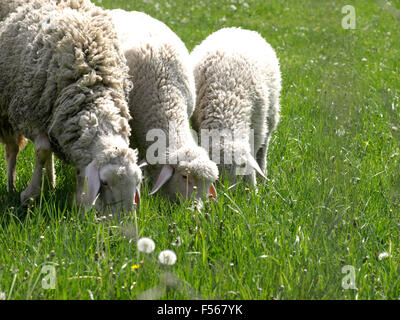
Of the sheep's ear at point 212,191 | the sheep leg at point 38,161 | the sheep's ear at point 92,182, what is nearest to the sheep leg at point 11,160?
the sheep leg at point 38,161

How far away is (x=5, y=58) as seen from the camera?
4.47m

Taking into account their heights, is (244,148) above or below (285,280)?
above

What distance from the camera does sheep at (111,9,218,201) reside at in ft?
14.5

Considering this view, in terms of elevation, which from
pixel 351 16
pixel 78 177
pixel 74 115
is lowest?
pixel 78 177

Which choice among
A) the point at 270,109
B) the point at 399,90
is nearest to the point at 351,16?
the point at 270,109

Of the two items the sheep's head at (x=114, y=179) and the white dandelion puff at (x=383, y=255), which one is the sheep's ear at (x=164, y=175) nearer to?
the sheep's head at (x=114, y=179)

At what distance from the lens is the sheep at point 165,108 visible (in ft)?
14.5

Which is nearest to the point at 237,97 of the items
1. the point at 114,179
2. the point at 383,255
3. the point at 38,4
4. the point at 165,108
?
the point at 165,108

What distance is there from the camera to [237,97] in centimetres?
514

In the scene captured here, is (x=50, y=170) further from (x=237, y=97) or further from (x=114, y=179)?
(x=237, y=97)

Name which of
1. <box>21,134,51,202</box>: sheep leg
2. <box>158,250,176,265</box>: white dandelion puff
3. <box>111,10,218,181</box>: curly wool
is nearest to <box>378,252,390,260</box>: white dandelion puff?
<box>158,250,176,265</box>: white dandelion puff

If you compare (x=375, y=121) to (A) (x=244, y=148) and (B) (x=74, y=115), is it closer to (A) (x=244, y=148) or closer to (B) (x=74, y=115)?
(A) (x=244, y=148)

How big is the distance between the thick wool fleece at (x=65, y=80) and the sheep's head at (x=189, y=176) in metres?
0.40
